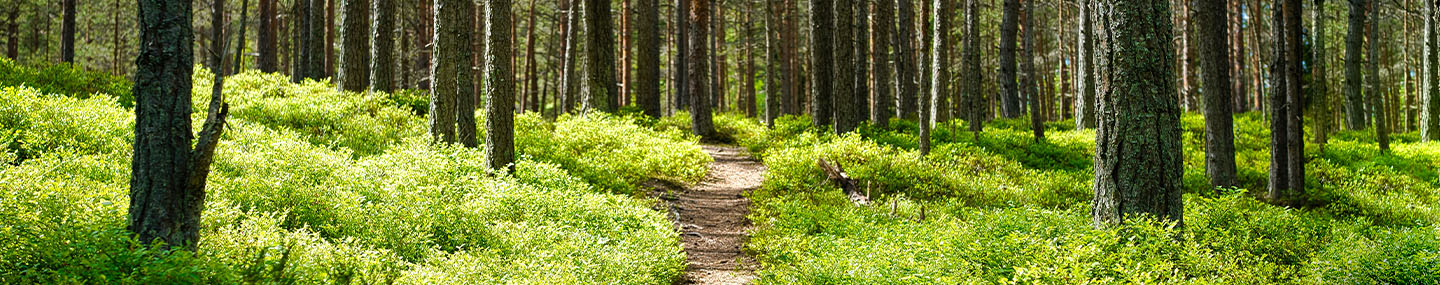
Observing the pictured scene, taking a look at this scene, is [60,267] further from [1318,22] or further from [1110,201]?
[1318,22]

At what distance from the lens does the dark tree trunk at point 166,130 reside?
14.3 feet

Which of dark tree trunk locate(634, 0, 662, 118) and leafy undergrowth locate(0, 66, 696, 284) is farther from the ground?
dark tree trunk locate(634, 0, 662, 118)

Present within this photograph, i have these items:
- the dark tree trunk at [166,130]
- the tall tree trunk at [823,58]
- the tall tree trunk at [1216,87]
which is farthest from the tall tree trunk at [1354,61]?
the dark tree trunk at [166,130]

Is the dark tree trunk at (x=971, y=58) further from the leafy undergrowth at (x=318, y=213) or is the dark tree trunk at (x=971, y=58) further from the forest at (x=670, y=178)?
the leafy undergrowth at (x=318, y=213)

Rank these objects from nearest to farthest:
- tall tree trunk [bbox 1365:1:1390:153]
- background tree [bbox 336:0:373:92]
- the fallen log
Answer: the fallen log, background tree [bbox 336:0:373:92], tall tree trunk [bbox 1365:1:1390:153]

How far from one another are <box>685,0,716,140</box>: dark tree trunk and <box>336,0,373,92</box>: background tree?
6888mm

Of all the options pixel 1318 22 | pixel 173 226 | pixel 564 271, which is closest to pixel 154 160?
pixel 173 226

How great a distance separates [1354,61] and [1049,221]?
16948mm

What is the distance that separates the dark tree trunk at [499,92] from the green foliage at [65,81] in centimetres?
492

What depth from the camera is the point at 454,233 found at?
6.94 metres

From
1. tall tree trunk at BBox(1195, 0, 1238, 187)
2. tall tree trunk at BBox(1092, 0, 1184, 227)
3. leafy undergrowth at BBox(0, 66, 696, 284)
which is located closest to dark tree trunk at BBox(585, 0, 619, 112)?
leafy undergrowth at BBox(0, 66, 696, 284)

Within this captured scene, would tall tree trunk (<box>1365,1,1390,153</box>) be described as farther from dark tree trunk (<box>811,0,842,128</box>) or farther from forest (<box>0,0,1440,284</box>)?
dark tree trunk (<box>811,0,842,128</box>)

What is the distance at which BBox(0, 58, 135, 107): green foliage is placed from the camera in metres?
11.0

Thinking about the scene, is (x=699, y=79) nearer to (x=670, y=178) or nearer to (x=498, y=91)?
(x=670, y=178)
